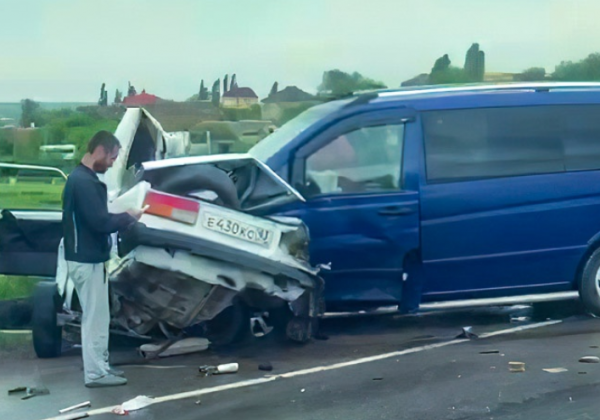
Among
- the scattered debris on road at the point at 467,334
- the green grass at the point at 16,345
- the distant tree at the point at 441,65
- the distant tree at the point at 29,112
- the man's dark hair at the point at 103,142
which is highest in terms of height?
the distant tree at the point at 441,65

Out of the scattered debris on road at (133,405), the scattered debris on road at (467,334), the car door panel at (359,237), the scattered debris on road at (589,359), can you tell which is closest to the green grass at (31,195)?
the car door panel at (359,237)

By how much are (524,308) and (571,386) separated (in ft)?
11.0

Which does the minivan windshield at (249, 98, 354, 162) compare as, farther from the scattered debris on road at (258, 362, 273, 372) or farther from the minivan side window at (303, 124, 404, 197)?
the scattered debris on road at (258, 362, 273, 372)

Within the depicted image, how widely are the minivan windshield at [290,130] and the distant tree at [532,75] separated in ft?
6.01

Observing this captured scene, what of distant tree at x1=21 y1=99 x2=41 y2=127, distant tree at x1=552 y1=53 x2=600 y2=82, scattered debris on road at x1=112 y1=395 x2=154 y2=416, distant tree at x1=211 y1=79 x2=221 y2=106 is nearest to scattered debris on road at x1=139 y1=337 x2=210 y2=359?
scattered debris on road at x1=112 y1=395 x2=154 y2=416

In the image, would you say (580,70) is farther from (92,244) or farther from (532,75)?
(92,244)

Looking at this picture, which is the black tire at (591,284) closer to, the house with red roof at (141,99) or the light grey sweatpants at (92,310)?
the house with red roof at (141,99)

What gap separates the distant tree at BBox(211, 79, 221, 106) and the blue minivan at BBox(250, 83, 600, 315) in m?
0.56

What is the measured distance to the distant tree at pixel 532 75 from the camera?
35.1 ft

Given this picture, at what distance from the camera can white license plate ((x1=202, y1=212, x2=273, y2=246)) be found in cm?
870

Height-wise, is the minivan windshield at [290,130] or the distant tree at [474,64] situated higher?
the distant tree at [474,64]

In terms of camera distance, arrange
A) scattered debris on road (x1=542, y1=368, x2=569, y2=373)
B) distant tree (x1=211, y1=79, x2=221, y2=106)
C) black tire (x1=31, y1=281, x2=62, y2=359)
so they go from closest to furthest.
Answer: scattered debris on road (x1=542, y1=368, x2=569, y2=373), black tire (x1=31, y1=281, x2=62, y2=359), distant tree (x1=211, y1=79, x2=221, y2=106)

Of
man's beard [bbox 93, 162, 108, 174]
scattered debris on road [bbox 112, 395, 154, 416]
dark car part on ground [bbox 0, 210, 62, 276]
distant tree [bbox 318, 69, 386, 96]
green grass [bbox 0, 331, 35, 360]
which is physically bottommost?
green grass [bbox 0, 331, 35, 360]

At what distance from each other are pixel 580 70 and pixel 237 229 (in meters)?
4.11
